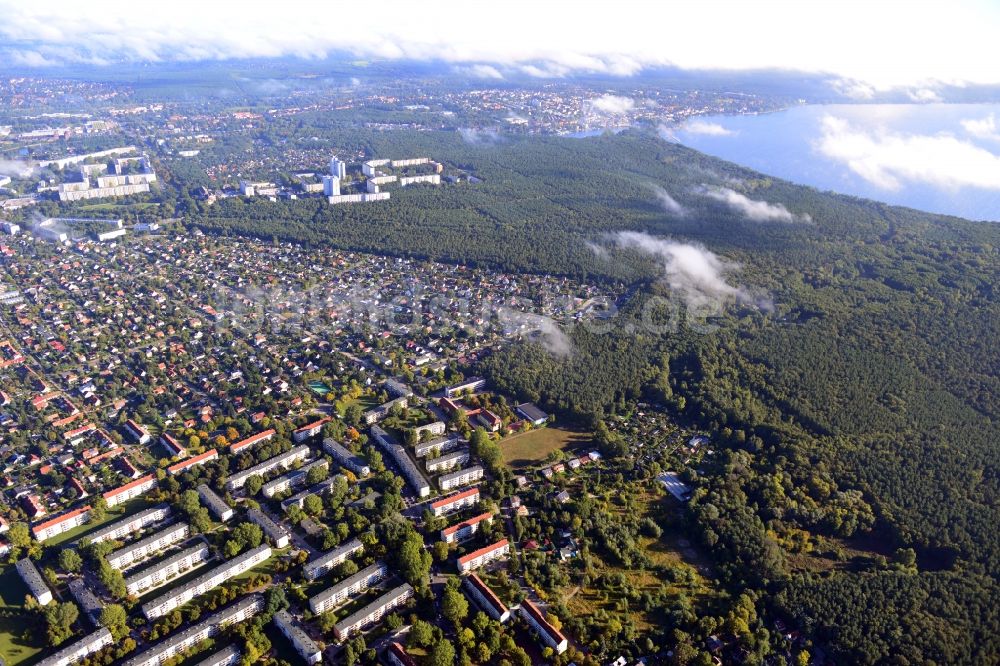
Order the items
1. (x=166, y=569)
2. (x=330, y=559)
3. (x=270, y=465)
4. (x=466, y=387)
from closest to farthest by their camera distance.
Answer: (x=166, y=569) → (x=330, y=559) → (x=270, y=465) → (x=466, y=387)

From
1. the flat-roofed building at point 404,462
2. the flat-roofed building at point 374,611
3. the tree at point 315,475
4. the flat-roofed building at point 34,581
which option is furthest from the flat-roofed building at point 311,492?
the flat-roofed building at point 34,581

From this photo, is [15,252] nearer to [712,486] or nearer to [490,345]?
[490,345]

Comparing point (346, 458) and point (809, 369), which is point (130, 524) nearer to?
point (346, 458)

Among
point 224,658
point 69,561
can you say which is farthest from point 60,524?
point 224,658

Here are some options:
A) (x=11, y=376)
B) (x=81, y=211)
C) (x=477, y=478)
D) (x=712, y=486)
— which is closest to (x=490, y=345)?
(x=477, y=478)

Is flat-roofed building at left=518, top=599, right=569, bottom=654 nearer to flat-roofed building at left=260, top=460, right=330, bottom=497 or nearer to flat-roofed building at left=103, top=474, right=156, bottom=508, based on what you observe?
flat-roofed building at left=260, top=460, right=330, bottom=497
